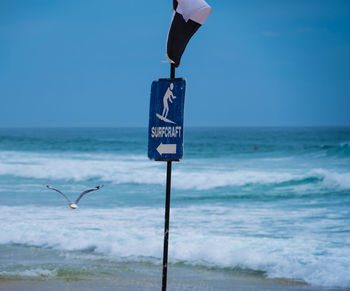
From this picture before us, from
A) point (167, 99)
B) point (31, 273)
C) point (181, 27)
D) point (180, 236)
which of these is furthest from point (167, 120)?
point (180, 236)

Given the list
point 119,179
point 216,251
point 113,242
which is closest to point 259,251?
point 216,251

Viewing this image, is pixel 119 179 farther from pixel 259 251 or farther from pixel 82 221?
pixel 259 251

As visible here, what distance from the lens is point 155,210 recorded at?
43.1 feet

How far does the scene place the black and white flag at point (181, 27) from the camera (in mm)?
4328

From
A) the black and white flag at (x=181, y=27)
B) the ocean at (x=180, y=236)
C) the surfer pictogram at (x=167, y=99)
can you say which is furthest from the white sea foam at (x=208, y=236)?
the black and white flag at (x=181, y=27)

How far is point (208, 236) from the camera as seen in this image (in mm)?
9445

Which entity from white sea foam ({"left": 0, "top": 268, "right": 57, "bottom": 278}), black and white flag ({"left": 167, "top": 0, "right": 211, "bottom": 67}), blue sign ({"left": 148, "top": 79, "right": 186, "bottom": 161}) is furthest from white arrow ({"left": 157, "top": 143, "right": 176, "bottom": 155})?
white sea foam ({"left": 0, "top": 268, "right": 57, "bottom": 278})

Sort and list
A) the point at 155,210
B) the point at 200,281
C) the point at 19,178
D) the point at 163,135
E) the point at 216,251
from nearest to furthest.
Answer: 1. the point at 163,135
2. the point at 200,281
3. the point at 216,251
4. the point at 155,210
5. the point at 19,178

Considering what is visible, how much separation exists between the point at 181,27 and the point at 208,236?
18.4 ft

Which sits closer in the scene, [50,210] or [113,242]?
[113,242]

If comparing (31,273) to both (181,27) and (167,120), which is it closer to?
(167,120)

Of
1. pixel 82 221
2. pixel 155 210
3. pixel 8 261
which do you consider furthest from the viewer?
pixel 155 210

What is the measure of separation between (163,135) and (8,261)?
432 centimetres

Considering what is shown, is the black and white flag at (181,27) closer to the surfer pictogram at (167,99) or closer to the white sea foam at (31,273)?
the surfer pictogram at (167,99)
